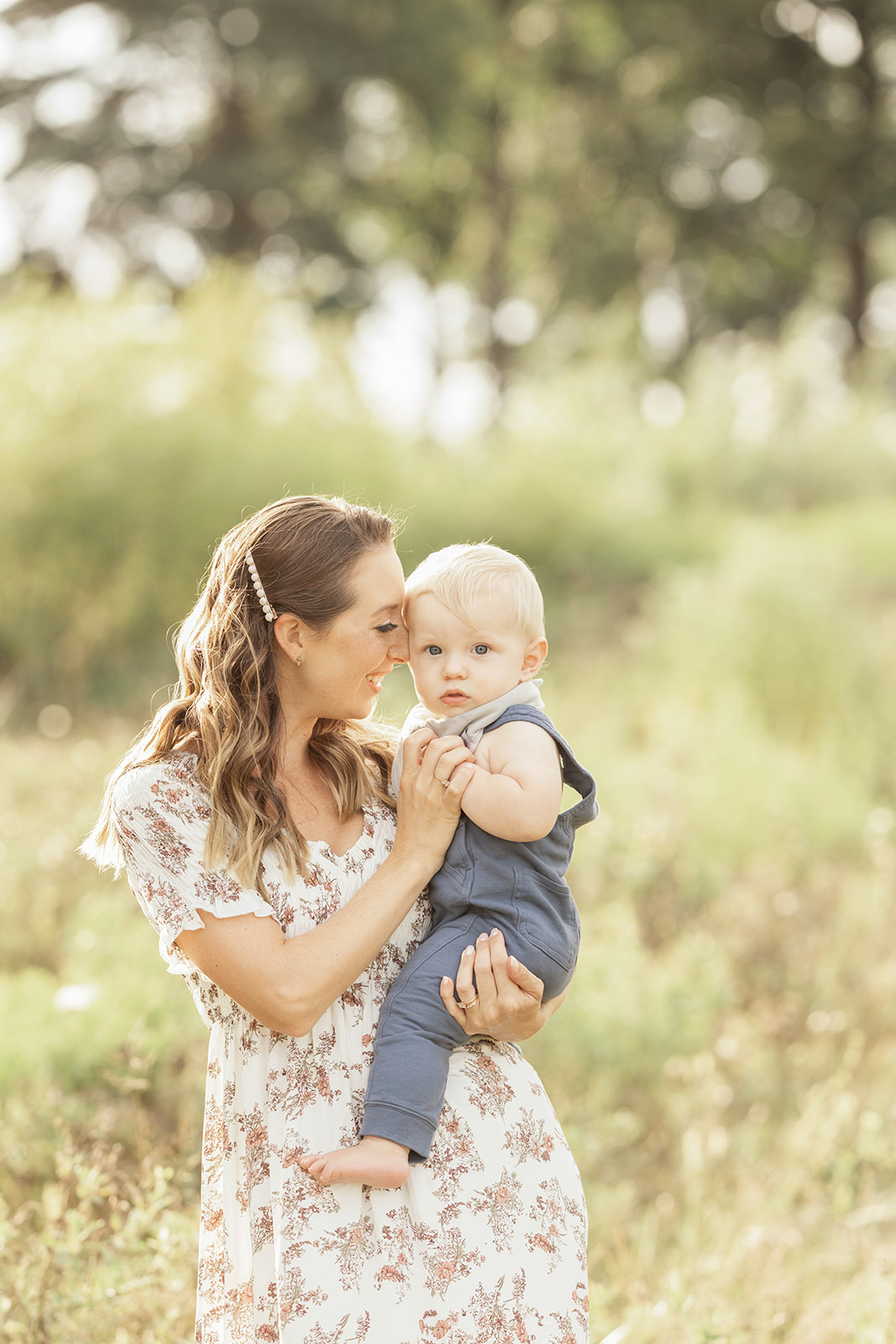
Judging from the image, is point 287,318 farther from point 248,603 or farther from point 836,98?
point 836,98

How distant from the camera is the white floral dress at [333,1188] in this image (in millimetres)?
1708

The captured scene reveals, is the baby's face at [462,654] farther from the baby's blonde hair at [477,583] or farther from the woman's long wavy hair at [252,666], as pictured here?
the woman's long wavy hair at [252,666]

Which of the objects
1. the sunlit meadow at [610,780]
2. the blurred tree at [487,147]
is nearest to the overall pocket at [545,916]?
the sunlit meadow at [610,780]

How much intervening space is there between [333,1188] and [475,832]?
1.91 feet

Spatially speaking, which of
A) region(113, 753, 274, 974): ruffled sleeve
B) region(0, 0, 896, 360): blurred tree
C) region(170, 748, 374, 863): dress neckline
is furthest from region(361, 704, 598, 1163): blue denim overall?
region(0, 0, 896, 360): blurred tree

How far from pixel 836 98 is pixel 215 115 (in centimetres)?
1011

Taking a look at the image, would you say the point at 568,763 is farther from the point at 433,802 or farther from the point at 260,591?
the point at 260,591

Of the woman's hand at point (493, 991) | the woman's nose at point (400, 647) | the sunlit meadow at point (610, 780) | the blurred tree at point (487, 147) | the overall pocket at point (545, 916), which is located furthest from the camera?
the blurred tree at point (487, 147)

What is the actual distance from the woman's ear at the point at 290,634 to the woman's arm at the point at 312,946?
13.5 inches

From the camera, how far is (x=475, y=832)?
196cm

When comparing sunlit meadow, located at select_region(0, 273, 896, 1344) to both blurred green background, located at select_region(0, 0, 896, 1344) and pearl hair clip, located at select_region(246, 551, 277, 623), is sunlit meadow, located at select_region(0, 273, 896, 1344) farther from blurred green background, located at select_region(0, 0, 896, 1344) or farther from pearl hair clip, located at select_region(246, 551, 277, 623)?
pearl hair clip, located at select_region(246, 551, 277, 623)

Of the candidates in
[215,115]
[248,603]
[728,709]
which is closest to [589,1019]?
[248,603]

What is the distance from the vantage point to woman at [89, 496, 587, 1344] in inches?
68.0

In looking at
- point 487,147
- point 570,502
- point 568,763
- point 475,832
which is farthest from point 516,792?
point 487,147
